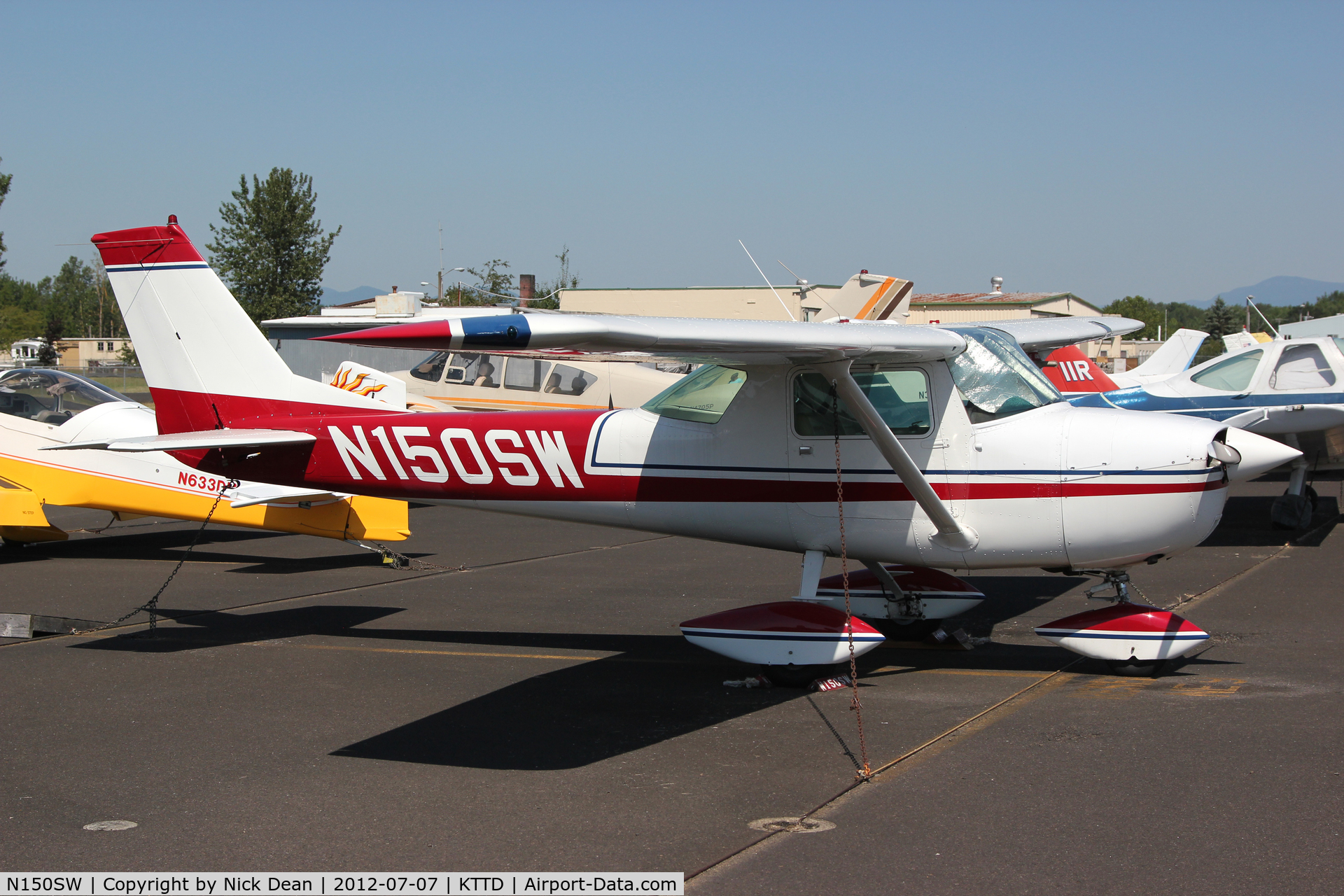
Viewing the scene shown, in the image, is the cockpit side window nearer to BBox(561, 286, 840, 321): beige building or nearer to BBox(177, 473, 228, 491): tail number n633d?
BBox(177, 473, 228, 491): tail number n633d

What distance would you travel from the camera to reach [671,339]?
17.2 feet

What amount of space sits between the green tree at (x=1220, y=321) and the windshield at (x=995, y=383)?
81.7 metres

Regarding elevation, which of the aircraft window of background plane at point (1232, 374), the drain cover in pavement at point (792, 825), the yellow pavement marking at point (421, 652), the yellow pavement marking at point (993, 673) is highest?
the aircraft window of background plane at point (1232, 374)

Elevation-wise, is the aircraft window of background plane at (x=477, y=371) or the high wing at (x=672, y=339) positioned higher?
the high wing at (x=672, y=339)

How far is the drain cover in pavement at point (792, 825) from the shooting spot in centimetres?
439

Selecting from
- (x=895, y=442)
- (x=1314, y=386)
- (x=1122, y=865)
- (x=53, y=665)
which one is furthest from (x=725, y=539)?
(x=1314, y=386)

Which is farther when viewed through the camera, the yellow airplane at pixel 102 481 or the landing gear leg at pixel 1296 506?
the landing gear leg at pixel 1296 506

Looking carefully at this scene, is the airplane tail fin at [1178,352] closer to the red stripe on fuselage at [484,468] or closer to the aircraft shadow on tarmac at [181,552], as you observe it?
the aircraft shadow on tarmac at [181,552]

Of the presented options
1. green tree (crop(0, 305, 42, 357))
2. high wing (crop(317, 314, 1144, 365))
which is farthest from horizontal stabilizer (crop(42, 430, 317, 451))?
green tree (crop(0, 305, 42, 357))

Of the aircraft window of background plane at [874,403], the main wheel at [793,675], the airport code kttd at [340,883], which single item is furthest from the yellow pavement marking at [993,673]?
the airport code kttd at [340,883]

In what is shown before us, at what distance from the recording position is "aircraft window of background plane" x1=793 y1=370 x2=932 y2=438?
22.0 feet

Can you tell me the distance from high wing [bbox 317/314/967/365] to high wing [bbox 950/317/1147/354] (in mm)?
1279

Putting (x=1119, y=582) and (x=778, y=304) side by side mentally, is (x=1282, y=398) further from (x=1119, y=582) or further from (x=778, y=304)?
(x=778, y=304)

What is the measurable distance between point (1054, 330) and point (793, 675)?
4109 mm
